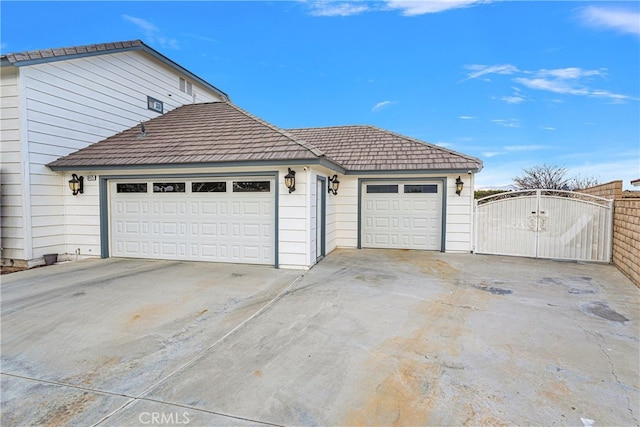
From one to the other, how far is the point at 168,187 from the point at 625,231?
1012 cm

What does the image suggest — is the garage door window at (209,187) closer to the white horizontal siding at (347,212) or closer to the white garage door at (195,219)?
the white garage door at (195,219)

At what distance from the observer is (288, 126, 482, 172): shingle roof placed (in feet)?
29.1

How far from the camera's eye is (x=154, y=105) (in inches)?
425

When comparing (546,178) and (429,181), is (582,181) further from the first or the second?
(429,181)

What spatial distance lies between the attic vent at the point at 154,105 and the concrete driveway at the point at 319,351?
6.52m

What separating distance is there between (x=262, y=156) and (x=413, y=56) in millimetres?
9398

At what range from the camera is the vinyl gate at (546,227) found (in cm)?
786

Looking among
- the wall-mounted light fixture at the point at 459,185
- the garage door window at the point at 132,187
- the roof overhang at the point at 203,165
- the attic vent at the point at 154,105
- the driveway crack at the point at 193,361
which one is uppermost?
the attic vent at the point at 154,105

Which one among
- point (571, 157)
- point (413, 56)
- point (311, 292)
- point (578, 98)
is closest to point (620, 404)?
point (311, 292)

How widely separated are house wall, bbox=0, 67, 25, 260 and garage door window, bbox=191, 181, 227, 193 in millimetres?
3714

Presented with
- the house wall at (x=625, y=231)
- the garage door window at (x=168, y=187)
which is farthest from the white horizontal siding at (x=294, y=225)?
the house wall at (x=625, y=231)

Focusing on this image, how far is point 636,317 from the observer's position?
4344mm

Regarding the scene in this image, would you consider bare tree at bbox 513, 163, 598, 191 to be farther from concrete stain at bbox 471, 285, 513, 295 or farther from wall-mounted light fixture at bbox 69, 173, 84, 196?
wall-mounted light fixture at bbox 69, 173, 84, 196

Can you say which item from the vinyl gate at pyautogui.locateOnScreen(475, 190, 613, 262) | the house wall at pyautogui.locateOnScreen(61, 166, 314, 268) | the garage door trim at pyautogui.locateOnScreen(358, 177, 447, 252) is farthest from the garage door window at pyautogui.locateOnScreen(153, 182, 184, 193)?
the vinyl gate at pyautogui.locateOnScreen(475, 190, 613, 262)
